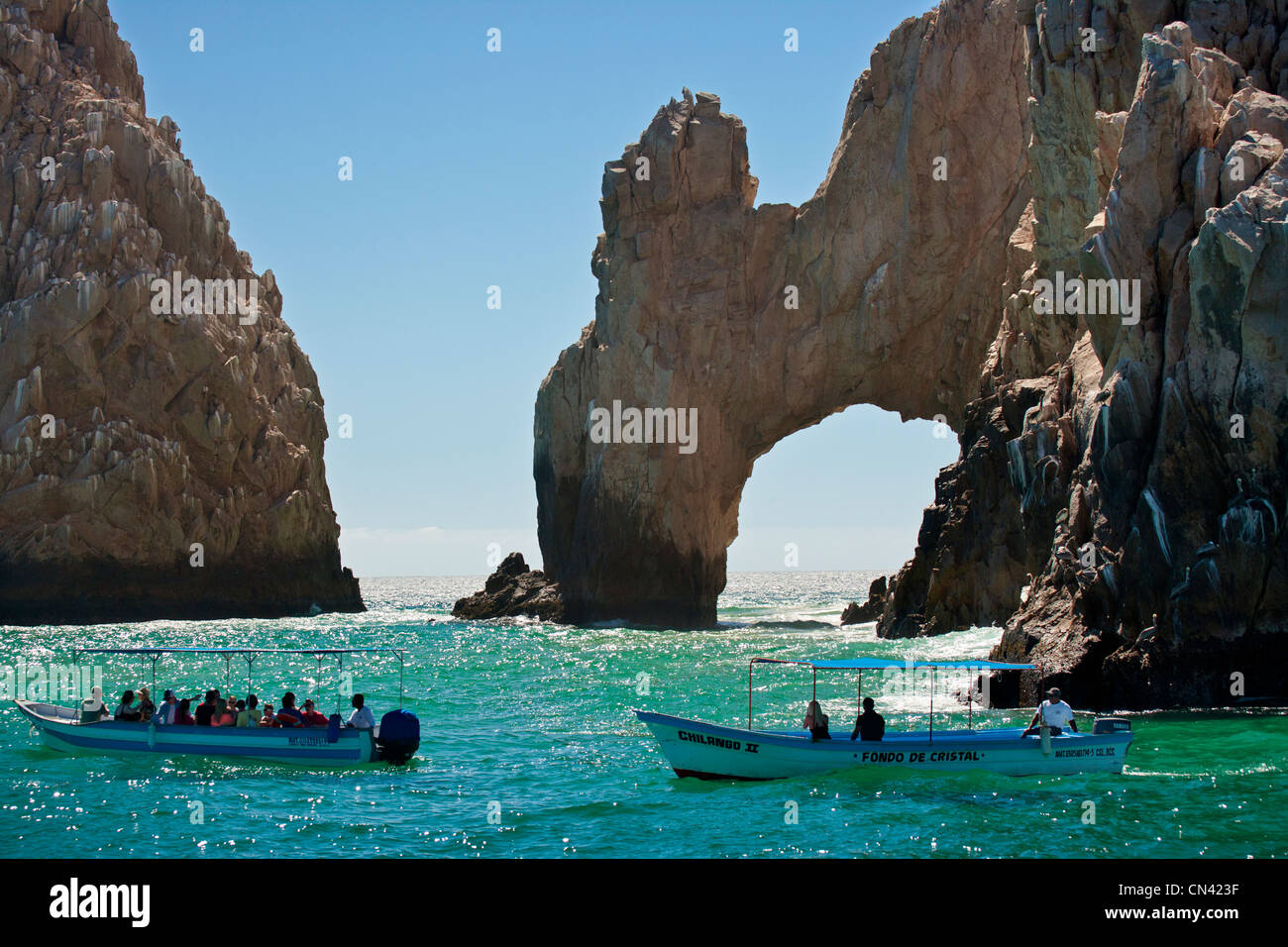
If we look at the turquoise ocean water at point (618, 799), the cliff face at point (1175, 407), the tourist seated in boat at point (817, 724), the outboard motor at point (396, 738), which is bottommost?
the turquoise ocean water at point (618, 799)

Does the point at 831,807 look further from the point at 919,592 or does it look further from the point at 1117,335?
the point at 919,592

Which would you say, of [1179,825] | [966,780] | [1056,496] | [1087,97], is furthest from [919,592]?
[1179,825]

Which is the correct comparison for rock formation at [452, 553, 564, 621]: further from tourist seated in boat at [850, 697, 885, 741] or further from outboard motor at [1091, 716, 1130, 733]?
outboard motor at [1091, 716, 1130, 733]

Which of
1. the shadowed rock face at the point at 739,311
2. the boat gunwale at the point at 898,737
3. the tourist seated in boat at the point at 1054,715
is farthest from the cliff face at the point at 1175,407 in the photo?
the shadowed rock face at the point at 739,311

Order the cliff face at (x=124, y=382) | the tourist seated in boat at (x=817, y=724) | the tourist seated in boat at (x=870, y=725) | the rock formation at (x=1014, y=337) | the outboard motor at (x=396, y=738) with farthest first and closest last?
the cliff face at (x=124, y=382), the rock formation at (x=1014, y=337), the outboard motor at (x=396, y=738), the tourist seated in boat at (x=817, y=724), the tourist seated in boat at (x=870, y=725)

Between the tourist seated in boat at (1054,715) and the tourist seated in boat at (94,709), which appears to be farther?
the tourist seated in boat at (94,709)

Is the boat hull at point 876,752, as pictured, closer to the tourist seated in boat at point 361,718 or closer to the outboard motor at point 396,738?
the outboard motor at point 396,738
